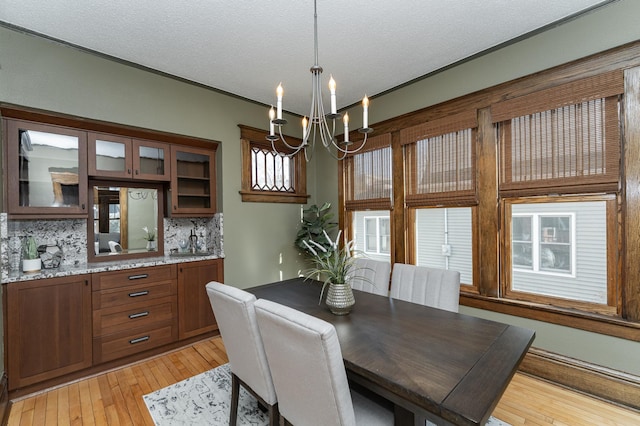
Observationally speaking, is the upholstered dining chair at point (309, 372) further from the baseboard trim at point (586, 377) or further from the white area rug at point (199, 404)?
the baseboard trim at point (586, 377)

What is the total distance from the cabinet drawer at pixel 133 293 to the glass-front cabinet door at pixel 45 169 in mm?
792

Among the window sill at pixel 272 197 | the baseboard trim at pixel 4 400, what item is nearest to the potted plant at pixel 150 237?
the window sill at pixel 272 197

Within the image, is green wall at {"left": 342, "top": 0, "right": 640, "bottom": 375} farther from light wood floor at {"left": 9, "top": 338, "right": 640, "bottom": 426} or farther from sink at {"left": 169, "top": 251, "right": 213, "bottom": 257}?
sink at {"left": 169, "top": 251, "right": 213, "bottom": 257}

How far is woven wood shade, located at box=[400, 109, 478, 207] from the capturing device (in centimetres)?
283

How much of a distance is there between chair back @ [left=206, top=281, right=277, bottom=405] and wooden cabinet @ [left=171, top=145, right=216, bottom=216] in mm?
2007

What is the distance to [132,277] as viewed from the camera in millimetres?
2768

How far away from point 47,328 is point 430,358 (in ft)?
9.68

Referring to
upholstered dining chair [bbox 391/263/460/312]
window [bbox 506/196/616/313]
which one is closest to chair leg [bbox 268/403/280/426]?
upholstered dining chair [bbox 391/263/460/312]

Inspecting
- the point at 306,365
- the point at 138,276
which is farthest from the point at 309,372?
the point at 138,276

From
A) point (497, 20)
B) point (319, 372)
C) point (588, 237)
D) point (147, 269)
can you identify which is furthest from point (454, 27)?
point (147, 269)

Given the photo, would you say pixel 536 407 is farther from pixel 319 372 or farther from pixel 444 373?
pixel 319 372

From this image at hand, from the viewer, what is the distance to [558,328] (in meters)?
2.30

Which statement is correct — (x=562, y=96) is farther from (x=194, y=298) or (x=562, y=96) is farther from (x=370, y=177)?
(x=194, y=298)

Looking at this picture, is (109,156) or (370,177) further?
(370,177)
